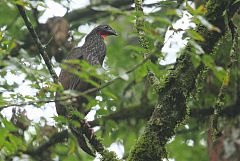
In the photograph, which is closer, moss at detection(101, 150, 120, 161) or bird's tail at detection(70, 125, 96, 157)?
moss at detection(101, 150, 120, 161)

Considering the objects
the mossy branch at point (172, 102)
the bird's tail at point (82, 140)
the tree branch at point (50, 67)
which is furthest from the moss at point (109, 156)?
the bird's tail at point (82, 140)

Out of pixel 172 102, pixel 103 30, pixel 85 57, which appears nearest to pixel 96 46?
pixel 85 57

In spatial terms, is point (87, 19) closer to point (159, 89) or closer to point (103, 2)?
point (103, 2)

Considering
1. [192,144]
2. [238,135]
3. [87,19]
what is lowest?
[238,135]

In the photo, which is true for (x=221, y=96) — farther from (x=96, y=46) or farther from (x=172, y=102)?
(x=96, y=46)

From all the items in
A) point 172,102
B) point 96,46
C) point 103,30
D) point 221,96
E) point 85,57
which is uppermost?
point 103,30

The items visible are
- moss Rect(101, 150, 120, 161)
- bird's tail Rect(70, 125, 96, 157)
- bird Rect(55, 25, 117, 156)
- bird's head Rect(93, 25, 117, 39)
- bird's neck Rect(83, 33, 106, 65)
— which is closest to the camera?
moss Rect(101, 150, 120, 161)

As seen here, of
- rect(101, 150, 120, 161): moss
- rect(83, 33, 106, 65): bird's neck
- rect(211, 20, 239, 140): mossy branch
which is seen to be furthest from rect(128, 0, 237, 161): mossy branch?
rect(83, 33, 106, 65): bird's neck

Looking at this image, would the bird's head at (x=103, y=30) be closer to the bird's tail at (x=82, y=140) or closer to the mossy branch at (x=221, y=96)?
the bird's tail at (x=82, y=140)

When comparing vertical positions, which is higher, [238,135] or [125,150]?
[125,150]

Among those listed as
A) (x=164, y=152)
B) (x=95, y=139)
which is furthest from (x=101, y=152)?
(x=164, y=152)

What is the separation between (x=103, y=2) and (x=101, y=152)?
150 inches

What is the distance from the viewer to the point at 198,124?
716 centimetres

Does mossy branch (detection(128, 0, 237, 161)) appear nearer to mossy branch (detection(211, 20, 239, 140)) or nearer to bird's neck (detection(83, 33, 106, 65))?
mossy branch (detection(211, 20, 239, 140))
